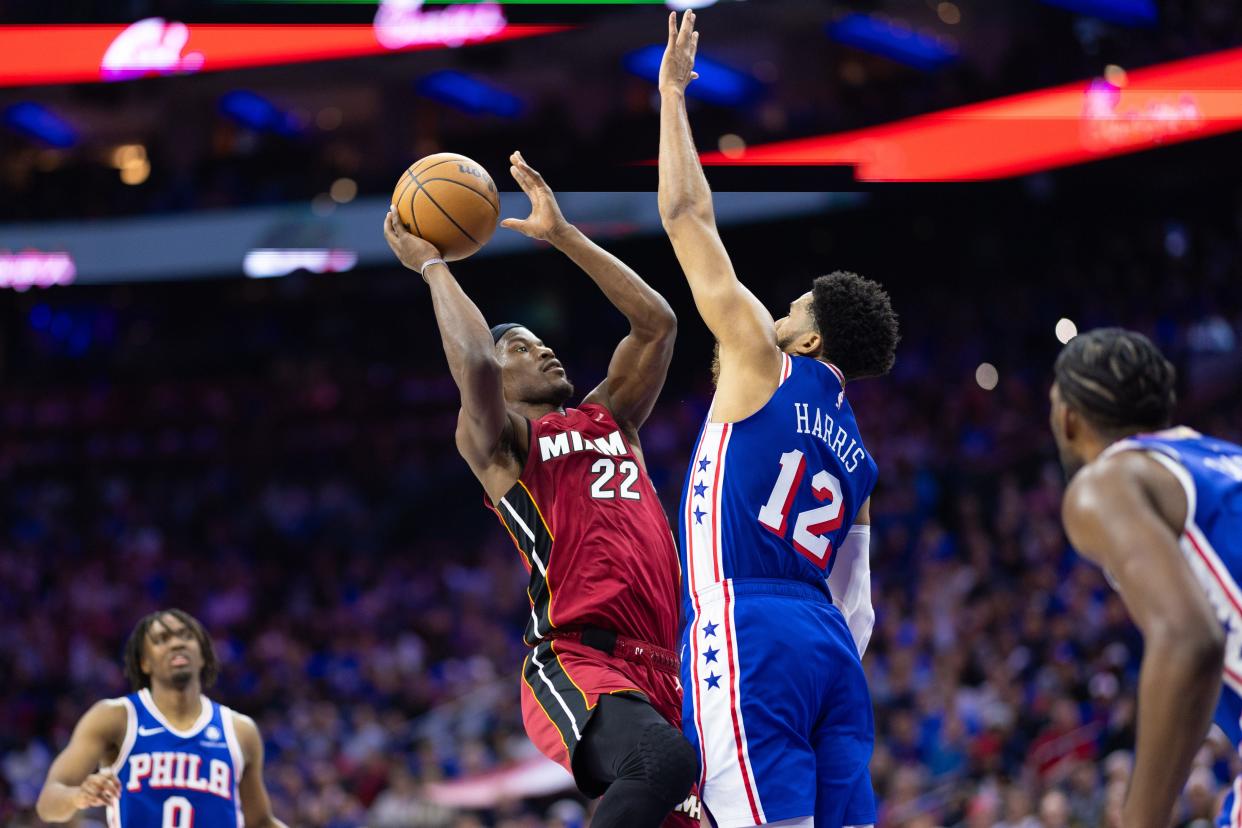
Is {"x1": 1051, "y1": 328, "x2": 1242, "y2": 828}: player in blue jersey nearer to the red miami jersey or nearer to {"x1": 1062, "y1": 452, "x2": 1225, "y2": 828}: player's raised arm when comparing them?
{"x1": 1062, "y1": 452, "x2": 1225, "y2": 828}: player's raised arm

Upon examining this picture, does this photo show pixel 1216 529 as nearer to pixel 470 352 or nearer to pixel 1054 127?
pixel 470 352

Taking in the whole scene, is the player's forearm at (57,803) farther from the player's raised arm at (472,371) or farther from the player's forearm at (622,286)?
the player's forearm at (622,286)

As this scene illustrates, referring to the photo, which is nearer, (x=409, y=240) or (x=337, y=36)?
(x=409, y=240)

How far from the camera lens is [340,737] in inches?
629

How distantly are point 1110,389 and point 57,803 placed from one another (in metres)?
4.83

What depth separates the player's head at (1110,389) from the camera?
9.97 feet

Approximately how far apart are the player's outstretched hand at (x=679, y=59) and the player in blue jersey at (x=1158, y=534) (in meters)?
1.80

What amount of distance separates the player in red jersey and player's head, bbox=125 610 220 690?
2.44 meters

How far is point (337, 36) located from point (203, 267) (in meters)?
4.68

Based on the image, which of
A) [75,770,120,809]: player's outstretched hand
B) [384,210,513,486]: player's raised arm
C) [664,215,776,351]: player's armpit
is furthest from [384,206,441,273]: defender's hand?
[75,770,120,809]: player's outstretched hand

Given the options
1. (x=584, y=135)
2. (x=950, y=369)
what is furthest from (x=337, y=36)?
(x=950, y=369)

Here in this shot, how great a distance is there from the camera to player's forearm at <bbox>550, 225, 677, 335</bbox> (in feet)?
16.7

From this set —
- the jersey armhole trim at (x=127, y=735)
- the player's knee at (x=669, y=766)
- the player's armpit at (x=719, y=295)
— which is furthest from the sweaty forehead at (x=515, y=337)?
the jersey armhole trim at (x=127, y=735)

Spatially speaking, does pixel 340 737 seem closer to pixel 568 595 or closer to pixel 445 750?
pixel 445 750
